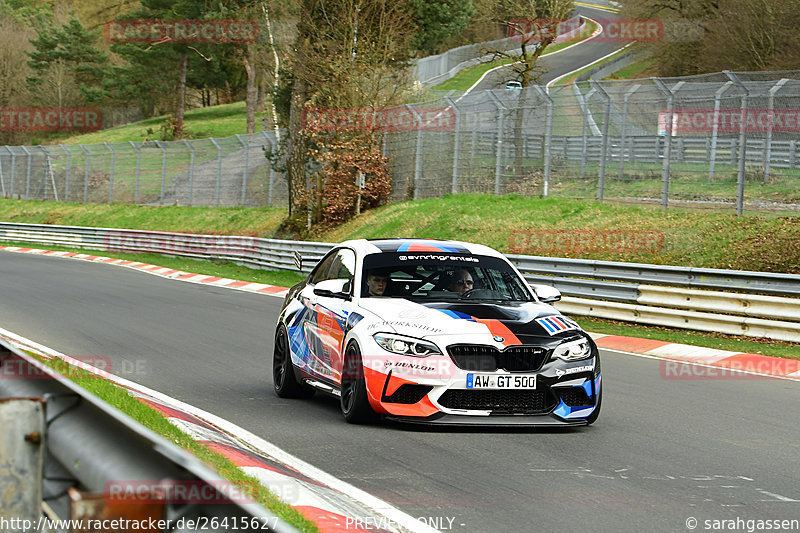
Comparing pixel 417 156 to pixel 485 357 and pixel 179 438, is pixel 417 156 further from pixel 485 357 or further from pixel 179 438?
pixel 179 438

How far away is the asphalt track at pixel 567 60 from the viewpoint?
6456 cm

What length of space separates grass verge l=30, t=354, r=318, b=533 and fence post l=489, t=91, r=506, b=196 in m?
17.6

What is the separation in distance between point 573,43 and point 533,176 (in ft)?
185

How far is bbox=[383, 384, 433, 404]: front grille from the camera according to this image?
7.98m

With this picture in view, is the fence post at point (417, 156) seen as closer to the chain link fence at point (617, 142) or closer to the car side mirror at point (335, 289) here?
the chain link fence at point (617, 142)

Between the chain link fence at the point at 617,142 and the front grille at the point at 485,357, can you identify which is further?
the chain link fence at the point at 617,142

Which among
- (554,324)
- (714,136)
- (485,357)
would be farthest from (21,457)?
(714,136)

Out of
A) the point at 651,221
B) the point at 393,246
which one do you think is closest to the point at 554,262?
the point at 651,221

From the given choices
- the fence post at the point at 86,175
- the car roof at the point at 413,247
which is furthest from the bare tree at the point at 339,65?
the car roof at the point at 413,247

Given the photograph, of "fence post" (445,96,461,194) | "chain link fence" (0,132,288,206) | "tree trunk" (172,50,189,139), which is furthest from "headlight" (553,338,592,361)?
"tree trunk" (172,50,189,139)

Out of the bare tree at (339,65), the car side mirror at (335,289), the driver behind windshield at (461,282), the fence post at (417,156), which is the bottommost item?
the car side mirror at (335,289)

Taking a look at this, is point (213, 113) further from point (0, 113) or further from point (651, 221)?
point (651, 221)

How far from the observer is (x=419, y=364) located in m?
7.95

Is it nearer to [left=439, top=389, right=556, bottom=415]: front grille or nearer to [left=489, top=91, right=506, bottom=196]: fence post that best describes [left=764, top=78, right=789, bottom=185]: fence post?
[left=489, top=91, right=506, bottom=196]: fence post
